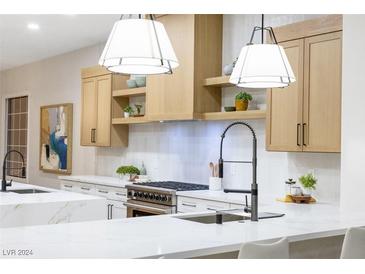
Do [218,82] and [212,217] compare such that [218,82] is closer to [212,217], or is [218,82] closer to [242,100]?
[242,100]

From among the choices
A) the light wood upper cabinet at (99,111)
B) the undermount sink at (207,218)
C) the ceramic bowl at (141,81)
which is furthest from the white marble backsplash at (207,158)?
the undermount sink at (207,218)

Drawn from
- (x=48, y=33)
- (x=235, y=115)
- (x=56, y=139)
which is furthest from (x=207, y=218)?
(x=56, y=139)

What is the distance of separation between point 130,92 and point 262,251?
4.50 meters

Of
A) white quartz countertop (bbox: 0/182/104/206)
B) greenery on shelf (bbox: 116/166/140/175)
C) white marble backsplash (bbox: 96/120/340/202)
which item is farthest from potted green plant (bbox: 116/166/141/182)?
white quartz countertop (bbox: 0/182/104/206)

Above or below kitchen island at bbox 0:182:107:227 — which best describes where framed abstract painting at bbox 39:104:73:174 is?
above

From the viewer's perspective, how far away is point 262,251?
2.16 metres

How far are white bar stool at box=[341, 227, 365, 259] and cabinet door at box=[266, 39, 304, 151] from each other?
1683mm

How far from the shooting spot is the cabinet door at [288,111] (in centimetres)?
426

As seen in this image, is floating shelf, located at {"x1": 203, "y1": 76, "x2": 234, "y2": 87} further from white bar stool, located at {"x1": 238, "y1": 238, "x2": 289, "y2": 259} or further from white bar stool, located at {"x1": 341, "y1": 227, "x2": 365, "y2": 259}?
white bar stool, located at {"x1": 238, "y1": 238, "x2": 289, "y2": 259}

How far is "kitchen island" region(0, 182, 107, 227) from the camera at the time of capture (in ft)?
12.8

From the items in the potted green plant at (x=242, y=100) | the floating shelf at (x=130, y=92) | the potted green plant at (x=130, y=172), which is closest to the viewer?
the potted green plant at (x=242, y=100)

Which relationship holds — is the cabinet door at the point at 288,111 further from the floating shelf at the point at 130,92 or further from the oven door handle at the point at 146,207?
the floating shelf at the point at 130,92

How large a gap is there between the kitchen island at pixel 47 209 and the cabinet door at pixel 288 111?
5.34ft
